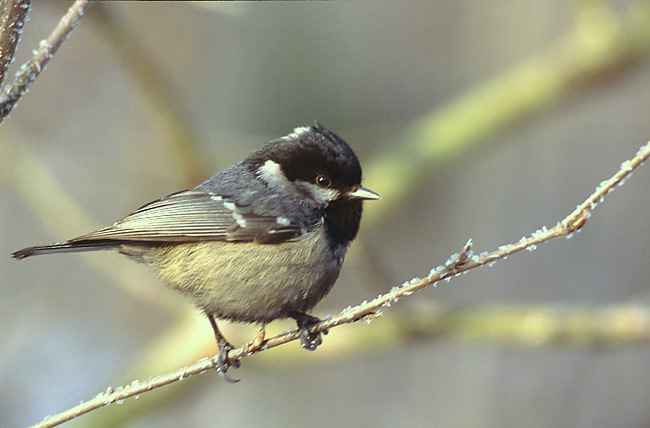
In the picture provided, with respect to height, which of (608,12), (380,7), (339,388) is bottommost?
(339,388)

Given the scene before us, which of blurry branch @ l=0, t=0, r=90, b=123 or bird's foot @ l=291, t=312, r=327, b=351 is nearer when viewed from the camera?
blurry branch @ l=0, t=0, r=90, b=123

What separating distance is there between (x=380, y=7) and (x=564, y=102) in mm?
3070

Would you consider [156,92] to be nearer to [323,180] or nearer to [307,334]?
[323,180]

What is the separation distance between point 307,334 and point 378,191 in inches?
97.9

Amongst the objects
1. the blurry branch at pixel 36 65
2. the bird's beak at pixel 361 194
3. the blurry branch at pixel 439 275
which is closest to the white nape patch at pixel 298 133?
the bird's beak at pixel 361 194

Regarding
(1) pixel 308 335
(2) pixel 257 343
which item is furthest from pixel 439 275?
(1) pixel 308 335

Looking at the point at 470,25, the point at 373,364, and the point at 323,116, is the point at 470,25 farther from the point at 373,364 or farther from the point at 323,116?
the point at 373,364

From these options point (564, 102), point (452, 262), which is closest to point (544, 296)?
point (564, 102)

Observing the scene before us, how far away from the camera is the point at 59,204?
4.29 m

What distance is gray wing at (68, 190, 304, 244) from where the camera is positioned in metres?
2.44

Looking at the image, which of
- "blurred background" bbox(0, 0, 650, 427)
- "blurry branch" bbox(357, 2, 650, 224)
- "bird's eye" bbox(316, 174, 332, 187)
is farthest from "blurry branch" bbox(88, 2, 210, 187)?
"bird's eye" bbox(316, 174, 332, 187)

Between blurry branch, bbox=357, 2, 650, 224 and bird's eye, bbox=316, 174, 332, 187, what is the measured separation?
208 centimetres

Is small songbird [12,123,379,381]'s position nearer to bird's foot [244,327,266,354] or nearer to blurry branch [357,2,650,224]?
bird's foot [244,327,266,354]

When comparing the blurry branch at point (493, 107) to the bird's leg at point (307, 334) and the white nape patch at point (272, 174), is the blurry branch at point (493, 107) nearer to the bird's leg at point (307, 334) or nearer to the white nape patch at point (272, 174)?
the white nape patch at point (272, 174)
